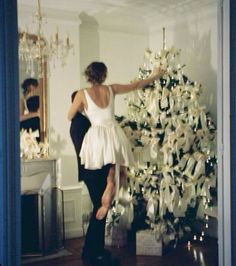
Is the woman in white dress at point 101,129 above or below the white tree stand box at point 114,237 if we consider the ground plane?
above

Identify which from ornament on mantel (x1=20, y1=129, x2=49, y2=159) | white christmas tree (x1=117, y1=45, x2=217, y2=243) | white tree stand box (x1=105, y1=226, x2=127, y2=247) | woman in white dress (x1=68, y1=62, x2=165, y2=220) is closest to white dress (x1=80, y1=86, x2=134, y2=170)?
woman in white dress (x1=68, y1=62, x2=165, y2=220)

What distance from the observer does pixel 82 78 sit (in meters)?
2.34

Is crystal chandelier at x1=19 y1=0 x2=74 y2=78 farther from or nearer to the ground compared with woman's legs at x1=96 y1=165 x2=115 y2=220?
farther from the ground

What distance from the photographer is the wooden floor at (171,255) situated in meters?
2.31

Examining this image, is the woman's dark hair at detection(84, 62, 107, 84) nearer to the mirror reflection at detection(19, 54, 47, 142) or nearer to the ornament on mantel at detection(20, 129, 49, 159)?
the mirror reflection at detection(19, 54, 47, 142)

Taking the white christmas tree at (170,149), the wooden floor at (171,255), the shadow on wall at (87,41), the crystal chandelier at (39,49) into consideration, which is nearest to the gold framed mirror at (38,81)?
the crystal chandelier at (39,49)

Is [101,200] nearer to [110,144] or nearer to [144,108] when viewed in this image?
[110,144]

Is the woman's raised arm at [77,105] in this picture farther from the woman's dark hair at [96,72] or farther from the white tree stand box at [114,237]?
the white tree stand box at [114,237]

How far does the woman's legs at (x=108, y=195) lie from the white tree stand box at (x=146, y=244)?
0.33 m

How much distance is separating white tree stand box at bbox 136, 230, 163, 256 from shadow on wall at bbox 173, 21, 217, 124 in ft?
2.94

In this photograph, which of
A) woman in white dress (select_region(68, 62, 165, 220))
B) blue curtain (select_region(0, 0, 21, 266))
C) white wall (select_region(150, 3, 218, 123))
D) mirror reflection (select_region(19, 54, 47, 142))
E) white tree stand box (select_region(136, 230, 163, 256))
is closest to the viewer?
blue curtain (select_region(0, 0, 21, 266))

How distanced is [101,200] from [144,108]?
64cm

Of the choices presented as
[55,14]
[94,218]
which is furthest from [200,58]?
[94,218]

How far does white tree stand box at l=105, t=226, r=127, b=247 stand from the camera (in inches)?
95.6
